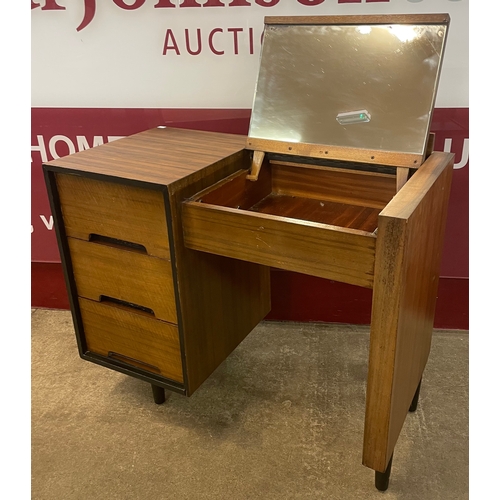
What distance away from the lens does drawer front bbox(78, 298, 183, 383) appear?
4.58 ft

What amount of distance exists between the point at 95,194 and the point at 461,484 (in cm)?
119

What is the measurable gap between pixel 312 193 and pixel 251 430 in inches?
28.1

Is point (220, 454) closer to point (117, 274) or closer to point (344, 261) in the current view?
point (117, 274)

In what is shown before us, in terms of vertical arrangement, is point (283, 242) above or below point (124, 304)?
above

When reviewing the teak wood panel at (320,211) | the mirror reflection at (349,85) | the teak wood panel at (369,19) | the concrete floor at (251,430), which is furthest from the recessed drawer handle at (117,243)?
the teak wood panel at (369,19)

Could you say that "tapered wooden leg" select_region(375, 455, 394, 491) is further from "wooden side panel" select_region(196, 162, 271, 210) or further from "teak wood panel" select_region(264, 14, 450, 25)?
"teak wood panel" select_region(264, 14, 450, 25)

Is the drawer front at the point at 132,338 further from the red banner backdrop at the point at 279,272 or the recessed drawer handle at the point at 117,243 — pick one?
the red banner backdrop at the point at 279,272

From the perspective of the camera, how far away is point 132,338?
57.2 inches

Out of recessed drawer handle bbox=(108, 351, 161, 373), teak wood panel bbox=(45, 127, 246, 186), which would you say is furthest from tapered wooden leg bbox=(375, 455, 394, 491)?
teak wood panel bbox=(45, 127, 246, 186)

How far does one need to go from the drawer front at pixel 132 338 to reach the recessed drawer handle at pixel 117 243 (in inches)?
7.2

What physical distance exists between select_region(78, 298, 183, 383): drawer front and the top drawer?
216mm

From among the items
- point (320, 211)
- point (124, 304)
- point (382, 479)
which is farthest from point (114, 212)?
point (382, 479)

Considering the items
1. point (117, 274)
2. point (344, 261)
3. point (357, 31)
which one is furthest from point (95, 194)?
point (357, 31)

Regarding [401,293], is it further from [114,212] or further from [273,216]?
[114,212]
